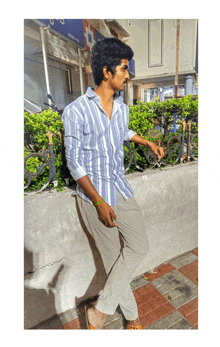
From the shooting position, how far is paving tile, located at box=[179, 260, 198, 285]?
270 centimetres

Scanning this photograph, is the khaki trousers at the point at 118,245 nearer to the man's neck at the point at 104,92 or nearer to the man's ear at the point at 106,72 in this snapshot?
the man's neck at the point at 104,92

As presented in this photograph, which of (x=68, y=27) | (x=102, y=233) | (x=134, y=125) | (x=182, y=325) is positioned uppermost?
(x=68, y=27)

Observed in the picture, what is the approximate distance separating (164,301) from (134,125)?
2.26 meters

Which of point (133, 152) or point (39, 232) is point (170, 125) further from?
point (39, 232)

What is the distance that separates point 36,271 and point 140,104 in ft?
8.20

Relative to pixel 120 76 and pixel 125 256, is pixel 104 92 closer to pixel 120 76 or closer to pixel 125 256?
pixel 120 76

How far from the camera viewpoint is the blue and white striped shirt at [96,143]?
1.62 m

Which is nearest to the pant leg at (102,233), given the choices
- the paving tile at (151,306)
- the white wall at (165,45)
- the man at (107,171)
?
the man at (107,171)

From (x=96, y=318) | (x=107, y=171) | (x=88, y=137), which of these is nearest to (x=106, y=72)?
(x=88, y=137)

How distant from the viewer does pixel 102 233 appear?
186cm

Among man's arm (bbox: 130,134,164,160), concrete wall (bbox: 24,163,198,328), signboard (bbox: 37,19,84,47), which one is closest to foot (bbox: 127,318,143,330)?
concrete wall (bbox: 24,163,198,328)

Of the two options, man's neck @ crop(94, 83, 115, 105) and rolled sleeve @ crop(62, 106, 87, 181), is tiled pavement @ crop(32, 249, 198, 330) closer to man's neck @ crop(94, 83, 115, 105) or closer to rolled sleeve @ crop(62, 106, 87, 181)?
rolled sleeve @ crop(62, 106, 87, 181)
